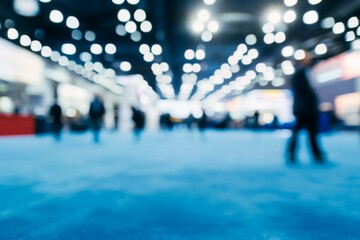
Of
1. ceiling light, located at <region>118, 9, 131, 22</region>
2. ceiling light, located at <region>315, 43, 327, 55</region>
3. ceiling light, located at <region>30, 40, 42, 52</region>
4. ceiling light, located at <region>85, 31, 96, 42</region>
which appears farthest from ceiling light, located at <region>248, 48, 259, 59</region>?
ceiling light, located at <region>30, 40, 42, 52</region>

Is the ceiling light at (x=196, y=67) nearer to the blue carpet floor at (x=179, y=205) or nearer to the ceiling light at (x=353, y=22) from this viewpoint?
the ceiling light at (x=353, y=22)

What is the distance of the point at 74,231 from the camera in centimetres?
141

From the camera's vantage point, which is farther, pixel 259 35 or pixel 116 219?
pixel 259 35

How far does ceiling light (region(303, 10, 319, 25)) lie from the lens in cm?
969

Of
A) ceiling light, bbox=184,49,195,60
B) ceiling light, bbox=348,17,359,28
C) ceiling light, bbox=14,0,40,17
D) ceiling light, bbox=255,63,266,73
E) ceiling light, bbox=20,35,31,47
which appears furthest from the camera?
ceiling light, bbox=255,63,266,73

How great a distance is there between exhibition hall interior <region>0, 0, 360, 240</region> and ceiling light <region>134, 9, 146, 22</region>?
0.14ft

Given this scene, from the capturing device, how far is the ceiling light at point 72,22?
35.0 ft

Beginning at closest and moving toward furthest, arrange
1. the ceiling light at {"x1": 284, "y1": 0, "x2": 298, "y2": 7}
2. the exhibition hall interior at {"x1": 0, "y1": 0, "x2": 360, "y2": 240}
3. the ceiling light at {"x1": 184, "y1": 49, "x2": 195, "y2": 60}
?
the exhibition hall interior at {"x1": 0, "y1": 0, "x2": 360, "y2": 240} → the ceiling light at {"x1": 284, "y1": 0, "x2": 298, "y2": 7} → the ceiling light at {"x1": 184, "y1": 49, "x2": 195, "y2": 60}

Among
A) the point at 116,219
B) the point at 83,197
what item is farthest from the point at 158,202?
the point at 83,197

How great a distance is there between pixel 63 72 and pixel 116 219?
21020 mm

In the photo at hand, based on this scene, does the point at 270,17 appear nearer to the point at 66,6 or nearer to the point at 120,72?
the point at 66,6

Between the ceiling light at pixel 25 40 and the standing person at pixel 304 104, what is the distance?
458 inches

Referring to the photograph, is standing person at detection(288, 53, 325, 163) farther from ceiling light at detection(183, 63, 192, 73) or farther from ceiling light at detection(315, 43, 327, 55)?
ceiling light at detection(183, 63, 192, 73)

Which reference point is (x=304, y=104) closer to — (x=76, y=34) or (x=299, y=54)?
(x=299, y=54)
